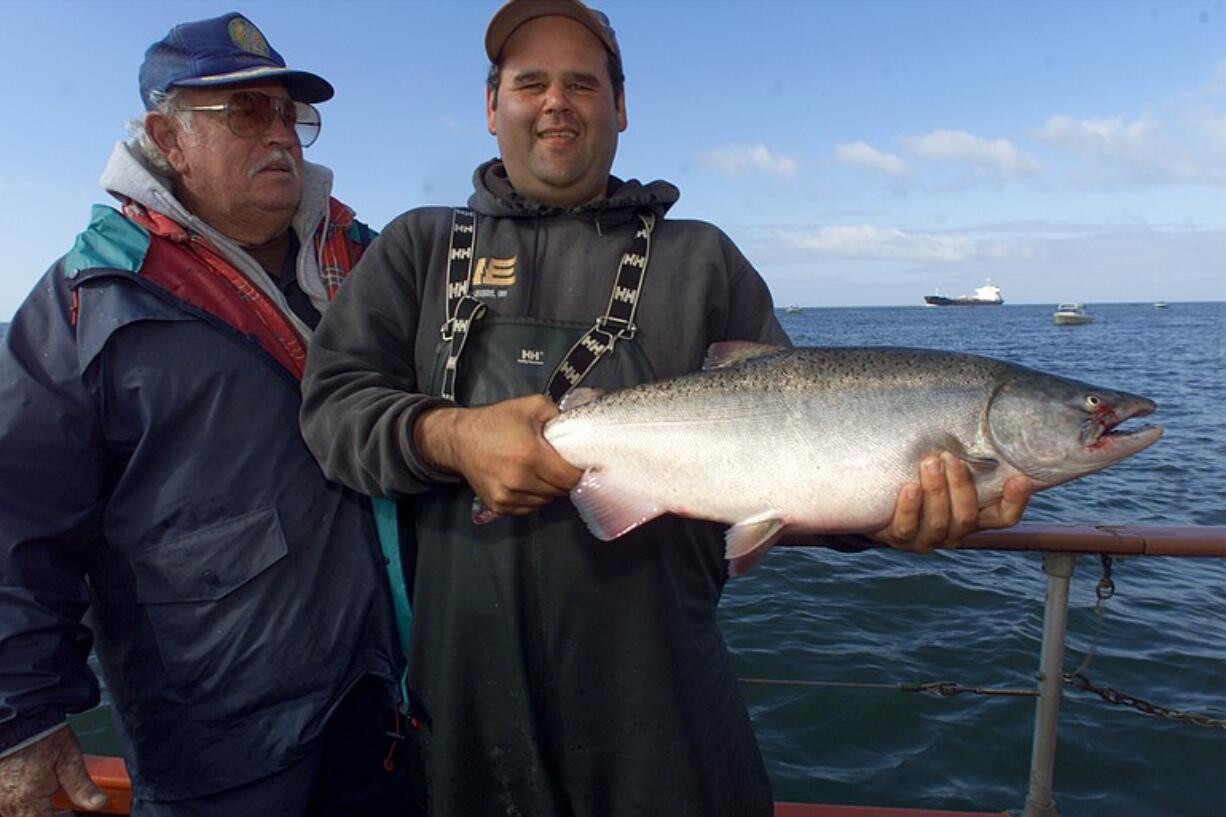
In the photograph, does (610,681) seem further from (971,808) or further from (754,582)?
(754,582)

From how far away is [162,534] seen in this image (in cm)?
275

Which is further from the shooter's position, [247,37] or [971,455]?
[247,37]

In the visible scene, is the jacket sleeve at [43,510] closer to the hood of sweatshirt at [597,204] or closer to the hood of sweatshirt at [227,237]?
the hood of sweatshirt at [227,237]

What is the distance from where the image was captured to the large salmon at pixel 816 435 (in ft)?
8.70

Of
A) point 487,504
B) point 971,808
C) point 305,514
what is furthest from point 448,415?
point 971,808

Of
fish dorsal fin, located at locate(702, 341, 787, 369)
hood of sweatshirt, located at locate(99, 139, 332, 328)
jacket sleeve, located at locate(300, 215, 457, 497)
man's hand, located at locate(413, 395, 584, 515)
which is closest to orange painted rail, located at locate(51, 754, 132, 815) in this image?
jacket sleeve, located at locate(300, 215, 457, 497)

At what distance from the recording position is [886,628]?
29.2 ft

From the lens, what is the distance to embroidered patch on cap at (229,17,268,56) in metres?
3.23

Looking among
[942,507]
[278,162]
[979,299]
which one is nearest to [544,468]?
[942,507]

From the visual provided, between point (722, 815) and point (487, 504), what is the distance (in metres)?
1.34

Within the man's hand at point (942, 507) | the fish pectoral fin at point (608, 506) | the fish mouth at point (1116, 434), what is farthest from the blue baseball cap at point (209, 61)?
the fish mouth at point (1116, 434)

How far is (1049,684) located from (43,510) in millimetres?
4163

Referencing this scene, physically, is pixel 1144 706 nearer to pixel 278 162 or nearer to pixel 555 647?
pixel 555 647

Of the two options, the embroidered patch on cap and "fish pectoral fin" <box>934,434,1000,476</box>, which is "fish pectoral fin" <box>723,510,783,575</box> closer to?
"fish pectoral fin" <box>934,434,1000,476</box>
